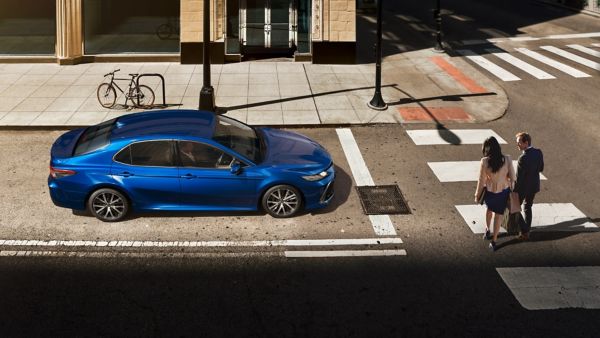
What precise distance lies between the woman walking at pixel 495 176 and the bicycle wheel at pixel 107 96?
35.1ft

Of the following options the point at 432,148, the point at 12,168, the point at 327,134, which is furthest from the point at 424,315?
the point at 12,168

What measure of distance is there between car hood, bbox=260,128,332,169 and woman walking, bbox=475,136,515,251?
9.10 ft

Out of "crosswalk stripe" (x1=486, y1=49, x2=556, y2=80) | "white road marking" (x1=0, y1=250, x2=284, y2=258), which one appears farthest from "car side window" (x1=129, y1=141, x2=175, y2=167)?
"crosswalk stripe" (x1=486, y1=49, x2=556, y2=80)

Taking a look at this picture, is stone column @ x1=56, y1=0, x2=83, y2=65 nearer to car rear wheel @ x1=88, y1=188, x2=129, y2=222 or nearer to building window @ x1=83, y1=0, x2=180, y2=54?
building window @ x1=83, y1=0, x2=180, y2=54

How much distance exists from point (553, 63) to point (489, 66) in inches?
94.9

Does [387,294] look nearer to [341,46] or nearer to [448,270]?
[448,270]

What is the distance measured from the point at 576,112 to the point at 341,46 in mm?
8097

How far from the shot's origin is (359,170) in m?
12.6

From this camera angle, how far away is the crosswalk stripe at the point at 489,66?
19797 mm

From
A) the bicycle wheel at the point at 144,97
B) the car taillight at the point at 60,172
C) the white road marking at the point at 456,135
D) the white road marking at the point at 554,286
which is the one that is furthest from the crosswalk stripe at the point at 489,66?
the car taillight at the point at 60,172

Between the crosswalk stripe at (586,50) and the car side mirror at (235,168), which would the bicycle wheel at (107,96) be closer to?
the car side mirror at (235,168)

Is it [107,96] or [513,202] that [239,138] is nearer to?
[513,202]

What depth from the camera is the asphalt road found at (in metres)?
7.65

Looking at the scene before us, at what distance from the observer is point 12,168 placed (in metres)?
12.4
